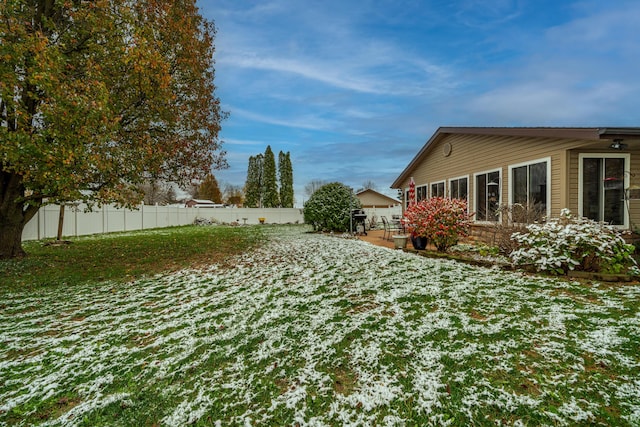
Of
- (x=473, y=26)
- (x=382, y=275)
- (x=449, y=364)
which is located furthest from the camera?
(x=473, y=26)

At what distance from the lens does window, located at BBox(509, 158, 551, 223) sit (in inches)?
275

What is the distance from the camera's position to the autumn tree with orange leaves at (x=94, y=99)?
5.51 metres

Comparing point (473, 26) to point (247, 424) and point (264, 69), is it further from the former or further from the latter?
point (247, 424)

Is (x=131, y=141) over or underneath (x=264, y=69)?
underneath

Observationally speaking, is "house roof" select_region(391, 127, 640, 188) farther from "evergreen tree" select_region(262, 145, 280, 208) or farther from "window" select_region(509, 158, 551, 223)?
"evergreen tree" select_region(262, 145, 280, 208)

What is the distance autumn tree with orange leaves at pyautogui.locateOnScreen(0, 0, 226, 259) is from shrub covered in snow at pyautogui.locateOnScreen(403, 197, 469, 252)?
665cm

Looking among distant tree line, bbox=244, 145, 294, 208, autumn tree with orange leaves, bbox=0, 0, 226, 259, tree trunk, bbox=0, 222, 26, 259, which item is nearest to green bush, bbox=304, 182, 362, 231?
autumn tree with orange leaves, bbox=0, 0, 226, 259

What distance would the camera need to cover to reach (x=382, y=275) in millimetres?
5609

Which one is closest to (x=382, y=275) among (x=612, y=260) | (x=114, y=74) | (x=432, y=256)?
(x=432, y=256)

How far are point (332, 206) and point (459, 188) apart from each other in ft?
17.1

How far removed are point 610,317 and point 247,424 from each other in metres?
4.07

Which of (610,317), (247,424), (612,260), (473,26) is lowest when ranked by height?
(247,424)

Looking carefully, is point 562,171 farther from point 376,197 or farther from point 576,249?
point 376,197

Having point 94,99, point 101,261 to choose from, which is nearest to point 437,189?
point 94,99
